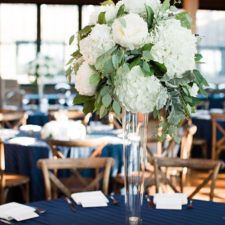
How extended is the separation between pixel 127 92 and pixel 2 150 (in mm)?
2949

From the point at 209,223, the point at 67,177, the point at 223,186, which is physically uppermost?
the point at 209,223

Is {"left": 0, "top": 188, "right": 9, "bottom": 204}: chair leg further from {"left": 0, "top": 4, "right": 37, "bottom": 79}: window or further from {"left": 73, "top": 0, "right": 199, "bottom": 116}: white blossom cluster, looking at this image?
{"left": 0, "top": 4, "right": 37, "bottom": 79}: window

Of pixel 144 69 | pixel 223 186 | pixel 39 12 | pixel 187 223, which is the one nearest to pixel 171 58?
pixel 144 69

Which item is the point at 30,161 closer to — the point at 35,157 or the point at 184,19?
the point at 35,157

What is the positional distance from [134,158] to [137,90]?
0.34m

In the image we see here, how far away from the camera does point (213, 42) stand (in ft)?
41.4

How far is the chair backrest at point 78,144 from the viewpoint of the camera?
431 cm

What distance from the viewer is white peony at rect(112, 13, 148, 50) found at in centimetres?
182

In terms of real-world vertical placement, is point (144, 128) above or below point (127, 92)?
below

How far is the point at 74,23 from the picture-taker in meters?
12.2

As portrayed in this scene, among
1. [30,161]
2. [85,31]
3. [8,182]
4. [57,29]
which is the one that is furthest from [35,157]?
[57,29]

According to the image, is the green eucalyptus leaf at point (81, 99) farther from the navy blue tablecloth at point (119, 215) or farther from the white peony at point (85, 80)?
the navy blue tablecloth at point (119, 215)

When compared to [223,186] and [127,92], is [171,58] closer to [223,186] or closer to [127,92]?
[127,92]

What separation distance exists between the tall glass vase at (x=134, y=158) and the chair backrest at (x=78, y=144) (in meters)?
2.19
